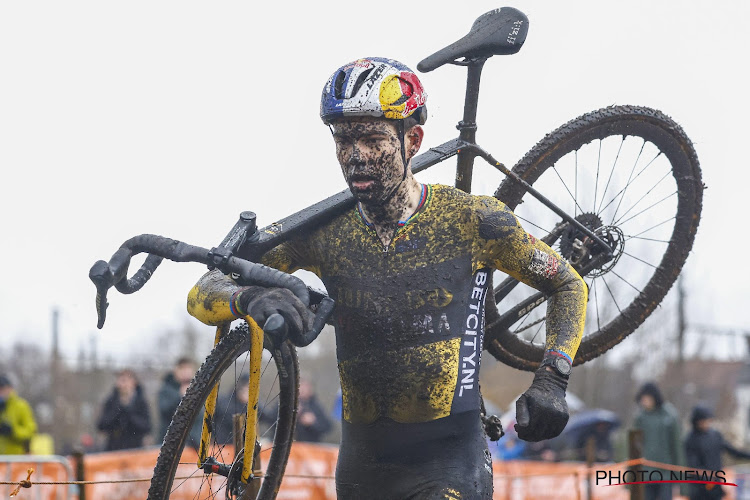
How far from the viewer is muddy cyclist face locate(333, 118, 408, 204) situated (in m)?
3.96

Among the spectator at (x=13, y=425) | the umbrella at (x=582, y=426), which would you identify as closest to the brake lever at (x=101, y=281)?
the spectator at (x=13, y=425)

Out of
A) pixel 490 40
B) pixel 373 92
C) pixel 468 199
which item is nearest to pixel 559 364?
pixel 468 199

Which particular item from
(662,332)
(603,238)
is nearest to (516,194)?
(603,238)

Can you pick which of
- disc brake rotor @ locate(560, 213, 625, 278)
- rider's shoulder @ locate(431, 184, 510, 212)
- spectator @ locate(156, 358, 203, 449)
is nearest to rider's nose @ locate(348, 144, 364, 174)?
rider's shoulder @ locate(431, 184, 510, 212)

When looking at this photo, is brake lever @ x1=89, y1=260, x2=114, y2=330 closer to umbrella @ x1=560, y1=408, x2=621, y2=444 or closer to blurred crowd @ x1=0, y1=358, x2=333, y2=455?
blurred crowd @ x1=0, y1=358, x2=333, y2=455

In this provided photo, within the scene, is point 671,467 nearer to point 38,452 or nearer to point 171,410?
point 171,410

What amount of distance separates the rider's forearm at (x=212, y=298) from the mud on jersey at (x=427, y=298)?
0.27 metres

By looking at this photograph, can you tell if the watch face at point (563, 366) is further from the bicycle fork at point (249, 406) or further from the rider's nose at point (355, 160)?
the bicycle fork at point (249, 406)

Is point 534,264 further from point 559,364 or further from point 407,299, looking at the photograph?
point 407,299

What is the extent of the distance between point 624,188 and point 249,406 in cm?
230

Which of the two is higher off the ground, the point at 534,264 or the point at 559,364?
the point at 534,264

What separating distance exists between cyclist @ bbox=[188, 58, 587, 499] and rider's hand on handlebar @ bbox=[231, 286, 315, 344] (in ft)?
0.79

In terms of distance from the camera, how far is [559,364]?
390cm

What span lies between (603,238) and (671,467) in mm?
4691
